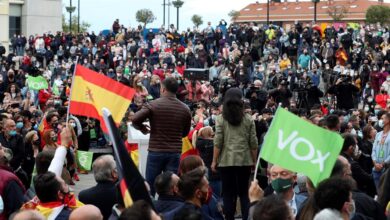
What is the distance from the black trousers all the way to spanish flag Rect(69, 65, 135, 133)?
2.14 meters

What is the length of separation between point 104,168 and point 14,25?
56925 millimetres

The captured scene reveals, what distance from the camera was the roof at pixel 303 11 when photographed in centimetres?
11869

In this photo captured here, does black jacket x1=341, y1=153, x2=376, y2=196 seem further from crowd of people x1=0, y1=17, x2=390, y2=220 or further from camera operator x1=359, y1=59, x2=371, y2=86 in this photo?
camera operator x1=359, y1=59, x2=371, y2=86

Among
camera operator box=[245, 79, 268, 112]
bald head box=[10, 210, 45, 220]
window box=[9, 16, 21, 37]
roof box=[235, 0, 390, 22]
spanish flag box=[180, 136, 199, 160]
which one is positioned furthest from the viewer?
roof box=[235, 0, 390, 22]

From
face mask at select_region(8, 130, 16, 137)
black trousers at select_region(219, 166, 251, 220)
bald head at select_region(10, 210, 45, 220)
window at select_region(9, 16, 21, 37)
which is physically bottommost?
black trousers at select_region(219, 166, 251, 220)

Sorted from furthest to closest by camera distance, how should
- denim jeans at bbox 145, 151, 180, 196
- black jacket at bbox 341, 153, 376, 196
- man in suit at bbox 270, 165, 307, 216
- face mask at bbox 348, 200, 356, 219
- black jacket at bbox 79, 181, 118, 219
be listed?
1. denim jeans at bbox 145, 151, 180, 196
2. black jacket at bbox 341, 153, 376, 196
3. black jacket at bbox 79, 181, 118, 219
4. man in suit at bbox 270, 165, 307, 216
5. face mask at bbox 348, 200, 356, 219

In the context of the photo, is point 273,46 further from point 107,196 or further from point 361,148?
point 107,196

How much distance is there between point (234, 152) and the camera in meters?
10.4

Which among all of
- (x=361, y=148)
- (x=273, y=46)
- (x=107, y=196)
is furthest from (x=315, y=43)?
(x=107, y=196)

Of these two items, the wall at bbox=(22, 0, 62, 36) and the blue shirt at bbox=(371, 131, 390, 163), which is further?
the wall at bbox=(22, 0, 62, 36)

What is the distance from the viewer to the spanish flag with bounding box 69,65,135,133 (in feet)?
28.2

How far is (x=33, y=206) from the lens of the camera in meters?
6.90

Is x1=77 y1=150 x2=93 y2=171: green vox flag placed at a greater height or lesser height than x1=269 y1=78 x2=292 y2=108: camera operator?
lesser

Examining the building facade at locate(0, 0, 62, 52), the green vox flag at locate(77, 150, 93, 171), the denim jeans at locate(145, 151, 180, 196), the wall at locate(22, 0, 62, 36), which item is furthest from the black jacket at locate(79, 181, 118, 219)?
the wall at locate(22, 0, 62, 36)
